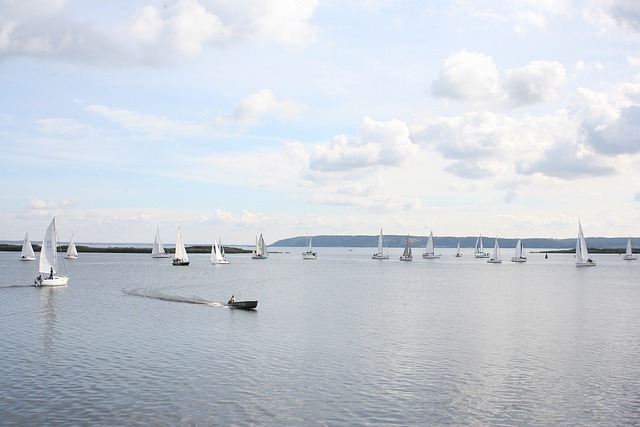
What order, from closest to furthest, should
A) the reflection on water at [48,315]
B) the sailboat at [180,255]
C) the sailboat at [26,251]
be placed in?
1. the reflection on water at [48,315]
2. the sailboat at [180,255]
3. the sailboat at [26,251]

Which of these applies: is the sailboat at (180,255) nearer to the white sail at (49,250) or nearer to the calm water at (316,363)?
the white sail at (49,250)

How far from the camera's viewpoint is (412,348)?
130 feet

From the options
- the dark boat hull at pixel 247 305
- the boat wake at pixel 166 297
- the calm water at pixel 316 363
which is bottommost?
the calm water at pixel 316 363

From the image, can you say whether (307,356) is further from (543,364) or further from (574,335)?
(574,335)

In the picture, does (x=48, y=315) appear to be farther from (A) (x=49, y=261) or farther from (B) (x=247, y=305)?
(A) (x=49, y=261)

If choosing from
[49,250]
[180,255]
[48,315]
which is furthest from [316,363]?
[180,255]

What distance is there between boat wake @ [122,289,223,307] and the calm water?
105cm

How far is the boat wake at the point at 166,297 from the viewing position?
66562 millimetres

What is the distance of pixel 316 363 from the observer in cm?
3462

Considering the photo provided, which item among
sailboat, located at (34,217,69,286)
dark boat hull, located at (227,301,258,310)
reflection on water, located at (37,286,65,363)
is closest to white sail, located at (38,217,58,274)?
sailboat, located at (34,217,69,286)

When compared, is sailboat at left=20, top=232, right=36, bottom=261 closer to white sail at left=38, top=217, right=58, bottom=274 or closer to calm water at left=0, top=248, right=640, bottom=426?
white sail at left=38, top=217, right=58, bottom=274

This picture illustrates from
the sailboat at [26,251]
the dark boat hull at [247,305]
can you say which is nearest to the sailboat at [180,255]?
the sailboat at [26,251]

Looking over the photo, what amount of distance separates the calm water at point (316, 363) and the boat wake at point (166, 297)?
1049 millimetres

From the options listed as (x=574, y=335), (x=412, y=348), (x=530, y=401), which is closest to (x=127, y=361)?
(x=412, y=348)
